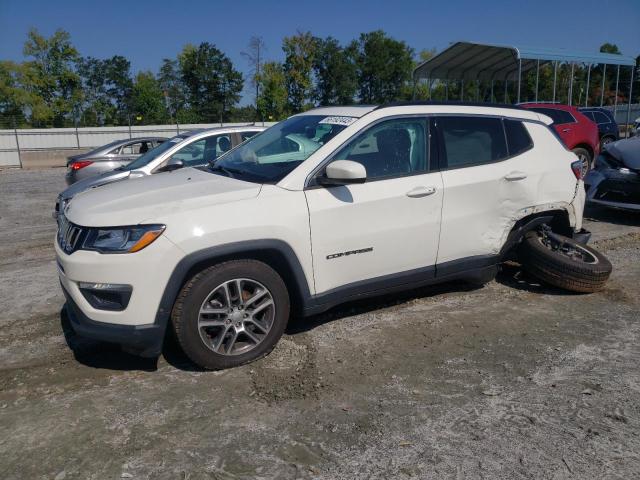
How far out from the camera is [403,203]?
161 inches

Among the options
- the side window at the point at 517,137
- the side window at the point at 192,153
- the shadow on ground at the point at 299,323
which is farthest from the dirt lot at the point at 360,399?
the side window at the point at 192,153

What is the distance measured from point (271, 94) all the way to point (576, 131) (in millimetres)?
45372

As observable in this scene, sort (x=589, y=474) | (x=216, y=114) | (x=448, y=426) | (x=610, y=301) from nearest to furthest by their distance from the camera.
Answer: (x=589, y=474) → (x=448, y=426) → (x=610, y=301) → (x=216, y=114)

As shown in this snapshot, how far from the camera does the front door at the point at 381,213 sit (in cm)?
380

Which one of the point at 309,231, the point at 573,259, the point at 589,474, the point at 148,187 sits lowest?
the point at 589,474

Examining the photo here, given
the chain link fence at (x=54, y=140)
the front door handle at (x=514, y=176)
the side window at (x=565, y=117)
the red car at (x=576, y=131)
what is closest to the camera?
the front door handle at (x=514, y=176)

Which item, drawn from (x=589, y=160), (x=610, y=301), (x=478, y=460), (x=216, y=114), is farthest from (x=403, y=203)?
(x=216, y=114)

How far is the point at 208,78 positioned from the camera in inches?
2379

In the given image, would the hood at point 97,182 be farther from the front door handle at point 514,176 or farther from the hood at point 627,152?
the hood at point 627,152

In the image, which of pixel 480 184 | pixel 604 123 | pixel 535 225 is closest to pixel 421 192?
pixel 480 184

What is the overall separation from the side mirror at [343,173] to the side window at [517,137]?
1735mm

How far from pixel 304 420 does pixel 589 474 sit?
1.48 meters

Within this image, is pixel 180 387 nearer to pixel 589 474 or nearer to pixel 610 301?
pixel 589 474

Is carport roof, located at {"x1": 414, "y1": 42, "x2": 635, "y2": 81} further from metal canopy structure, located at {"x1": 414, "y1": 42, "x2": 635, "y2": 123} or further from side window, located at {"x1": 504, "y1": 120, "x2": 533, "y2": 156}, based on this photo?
side window, located at {"x1": 504, "y1": 120, "x2": 533, "y2": 156}
